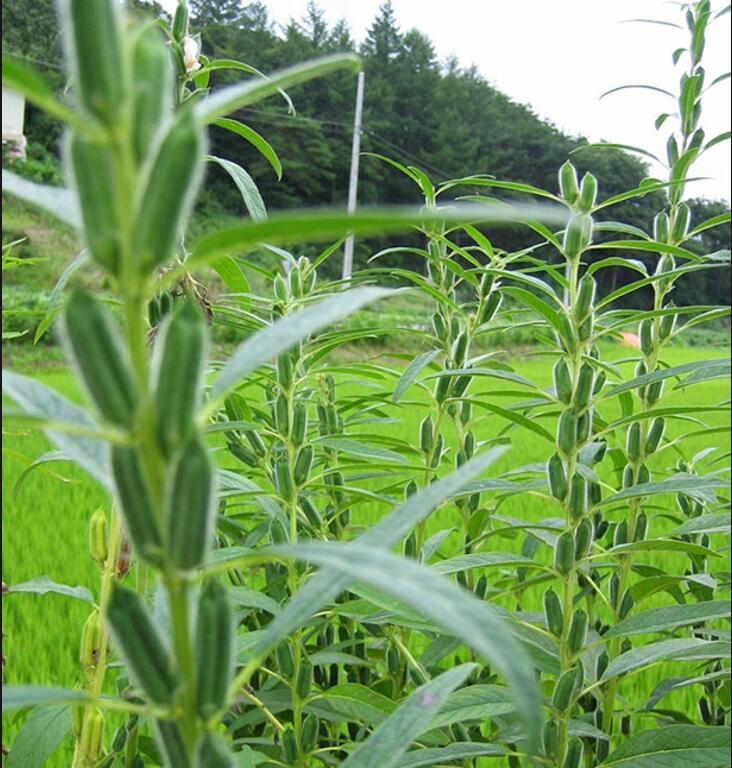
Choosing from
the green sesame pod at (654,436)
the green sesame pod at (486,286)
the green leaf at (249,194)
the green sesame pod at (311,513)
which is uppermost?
the green leaf at (249,194)

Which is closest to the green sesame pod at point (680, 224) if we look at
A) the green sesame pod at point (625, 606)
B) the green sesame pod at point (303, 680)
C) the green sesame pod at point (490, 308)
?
the green sesame pod at point (490, 308)

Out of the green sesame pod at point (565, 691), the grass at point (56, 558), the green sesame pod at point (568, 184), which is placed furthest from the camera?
the grass at point (56, 558)

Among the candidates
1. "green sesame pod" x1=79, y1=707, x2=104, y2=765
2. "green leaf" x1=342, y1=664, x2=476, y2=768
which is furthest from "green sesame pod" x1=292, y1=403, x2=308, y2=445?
"green leaf" x1=342, y1=664, x2=476, y2=768

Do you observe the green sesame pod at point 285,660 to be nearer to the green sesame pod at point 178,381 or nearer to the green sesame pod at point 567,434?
the green sesame pod at point 567,434

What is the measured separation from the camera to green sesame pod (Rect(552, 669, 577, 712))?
2.17ft

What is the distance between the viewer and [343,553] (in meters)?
0.28

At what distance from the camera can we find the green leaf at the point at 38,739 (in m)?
0.71

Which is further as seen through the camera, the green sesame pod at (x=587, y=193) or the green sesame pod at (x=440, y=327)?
the green sesame pod at (x=440, y=327)

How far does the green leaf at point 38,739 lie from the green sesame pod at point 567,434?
49 cm

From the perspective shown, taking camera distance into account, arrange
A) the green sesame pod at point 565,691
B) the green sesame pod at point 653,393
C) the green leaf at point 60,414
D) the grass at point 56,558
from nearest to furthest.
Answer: the green leaf at point 60,414, the green sesame pod at point 565,691, the green sesame pod at point 653,393, the grass at point 56,558

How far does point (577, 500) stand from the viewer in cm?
75

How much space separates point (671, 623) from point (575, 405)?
0.79 ft

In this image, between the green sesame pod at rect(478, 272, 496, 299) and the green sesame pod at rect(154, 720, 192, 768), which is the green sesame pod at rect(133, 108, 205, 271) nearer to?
the green sesame pod at rect(154, 720, 192, 768)

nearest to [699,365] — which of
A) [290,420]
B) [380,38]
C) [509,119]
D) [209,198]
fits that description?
[290,420]
